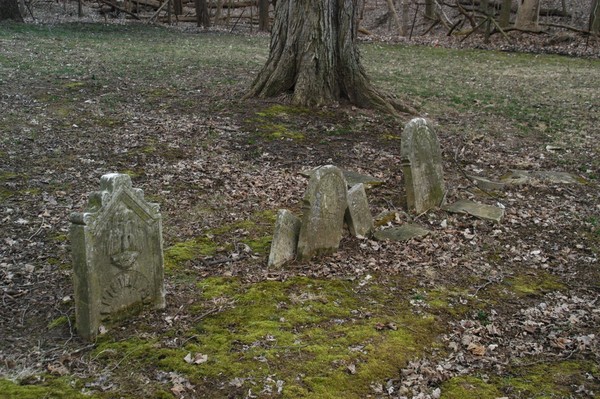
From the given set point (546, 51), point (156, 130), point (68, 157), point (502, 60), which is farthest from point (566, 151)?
point (546, 51)

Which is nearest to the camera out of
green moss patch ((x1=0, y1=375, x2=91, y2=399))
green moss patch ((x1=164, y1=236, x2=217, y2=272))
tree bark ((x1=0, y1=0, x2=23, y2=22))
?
green moss patch ((x1=0, y1=375, x2=91, y2=399))

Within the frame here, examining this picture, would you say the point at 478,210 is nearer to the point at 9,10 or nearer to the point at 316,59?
the point at 316,59

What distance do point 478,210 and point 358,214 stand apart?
75.9 inches

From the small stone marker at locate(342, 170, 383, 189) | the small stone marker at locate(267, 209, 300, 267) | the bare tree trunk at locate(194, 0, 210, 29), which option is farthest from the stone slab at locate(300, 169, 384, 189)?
the bare tree trunk at locate(194, 0, 210, 29)

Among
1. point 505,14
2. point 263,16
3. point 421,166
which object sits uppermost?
point 505,14

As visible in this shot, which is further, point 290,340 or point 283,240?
point 283,240

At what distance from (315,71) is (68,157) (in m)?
5.14

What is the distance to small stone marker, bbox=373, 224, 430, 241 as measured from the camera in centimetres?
729

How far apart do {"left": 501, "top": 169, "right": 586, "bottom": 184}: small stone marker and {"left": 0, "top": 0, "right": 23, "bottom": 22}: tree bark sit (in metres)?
20.5

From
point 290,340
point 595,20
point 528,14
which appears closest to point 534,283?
point 290,340

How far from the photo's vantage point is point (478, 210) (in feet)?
26.7

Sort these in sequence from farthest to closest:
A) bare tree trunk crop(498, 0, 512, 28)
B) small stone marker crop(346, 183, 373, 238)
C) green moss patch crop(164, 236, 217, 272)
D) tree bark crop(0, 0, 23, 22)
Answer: bare tree trunk crop(498, 0, 512, 28) → tree bark crop(0, 0, 23, 22) → small stone marker crop(346, 183, 373, 238) → green moss patch crop(164, 236, 217, 272)

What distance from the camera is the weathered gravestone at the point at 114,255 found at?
15.7 ft

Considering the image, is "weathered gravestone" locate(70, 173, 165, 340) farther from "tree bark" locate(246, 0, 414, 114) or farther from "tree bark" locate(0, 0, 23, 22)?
"tree bark" locate(0, 0, 23, 22)
